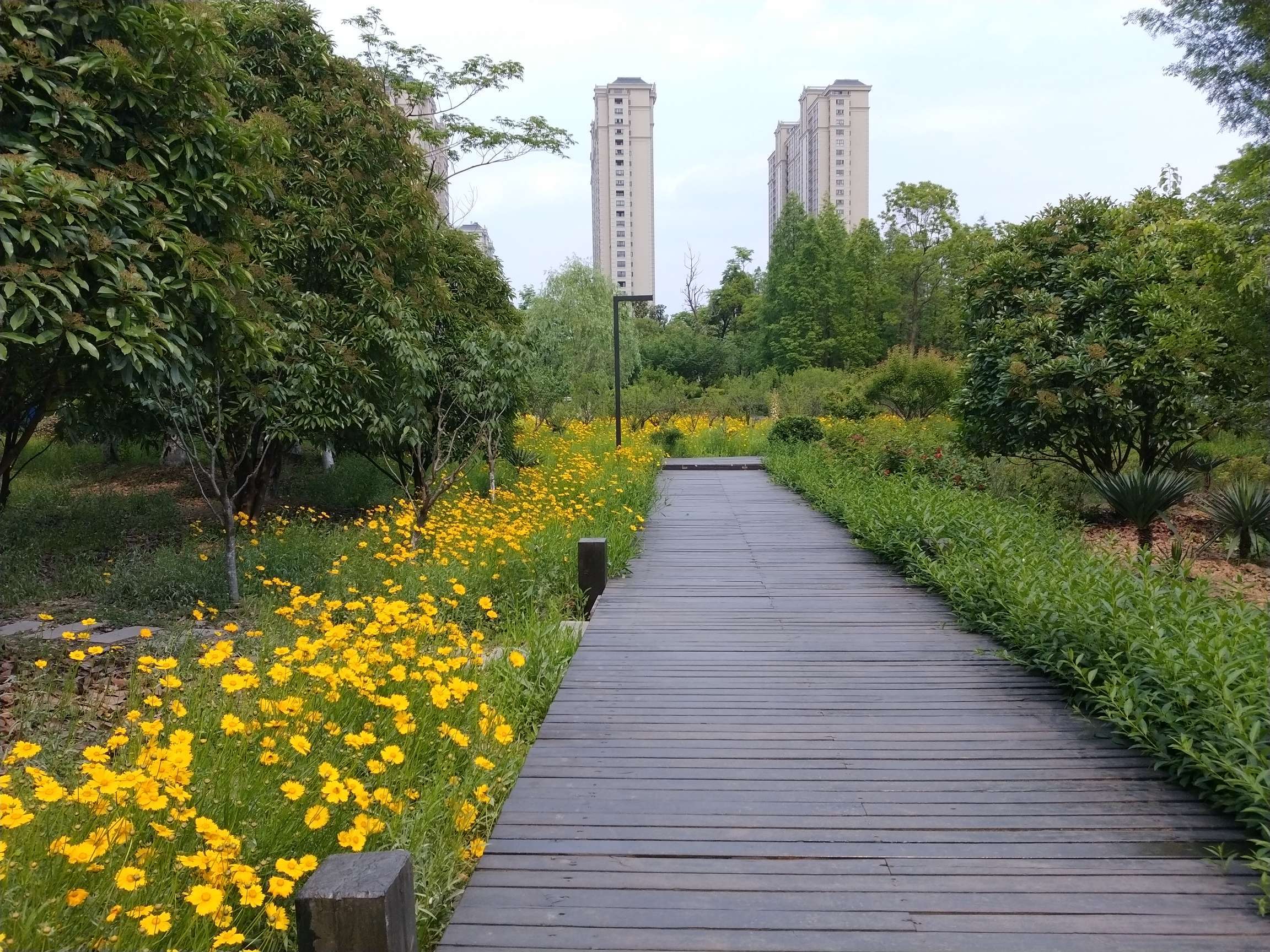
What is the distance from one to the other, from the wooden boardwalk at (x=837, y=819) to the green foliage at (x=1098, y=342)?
542cm

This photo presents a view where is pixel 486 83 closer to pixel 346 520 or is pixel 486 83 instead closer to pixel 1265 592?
pixel 346 520

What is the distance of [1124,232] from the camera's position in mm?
10062

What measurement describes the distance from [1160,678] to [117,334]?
4.79 meters

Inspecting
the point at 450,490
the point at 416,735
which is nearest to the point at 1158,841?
the point at 416,735

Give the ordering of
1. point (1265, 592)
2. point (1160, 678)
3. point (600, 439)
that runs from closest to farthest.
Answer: point (1160, 678)
point (1265, 592)
point (600, 439)

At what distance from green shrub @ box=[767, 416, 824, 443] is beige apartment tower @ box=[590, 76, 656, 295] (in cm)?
6553

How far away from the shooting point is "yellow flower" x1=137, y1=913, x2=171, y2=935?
1.67 m

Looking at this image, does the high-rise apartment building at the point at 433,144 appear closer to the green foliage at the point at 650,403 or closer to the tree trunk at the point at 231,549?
the tree trunk at the point at 231,549

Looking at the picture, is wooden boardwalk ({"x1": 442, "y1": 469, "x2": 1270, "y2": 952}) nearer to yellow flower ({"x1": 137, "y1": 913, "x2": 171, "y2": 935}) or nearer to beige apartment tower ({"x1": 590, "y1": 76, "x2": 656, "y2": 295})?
yellow flower ({"x1": 137, "y1": 913, "x2": 171, "y2": 935})

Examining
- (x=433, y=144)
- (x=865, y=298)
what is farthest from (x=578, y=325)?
(x=865, y=298)

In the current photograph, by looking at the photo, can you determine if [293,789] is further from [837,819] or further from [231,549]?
[231,549]

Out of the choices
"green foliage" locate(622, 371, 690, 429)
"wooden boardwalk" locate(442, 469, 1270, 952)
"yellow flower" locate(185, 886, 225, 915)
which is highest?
"green foliage" locate(622, 371, 690, 429)

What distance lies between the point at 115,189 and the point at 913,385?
19.8 meters

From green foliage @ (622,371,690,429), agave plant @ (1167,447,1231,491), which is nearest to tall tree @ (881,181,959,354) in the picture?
green foliage @ (622,371,690,429)
